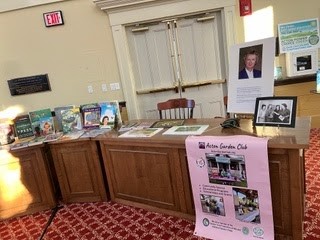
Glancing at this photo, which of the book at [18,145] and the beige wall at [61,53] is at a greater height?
the beige wall at [61,53]

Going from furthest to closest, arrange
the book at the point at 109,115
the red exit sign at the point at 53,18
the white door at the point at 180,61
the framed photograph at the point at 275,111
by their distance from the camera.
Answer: the white door at the point at 180,61 → the red exit sign at the point at 53,18 → the book at the point at 109,115 → the framed photograph at the point at 275,111

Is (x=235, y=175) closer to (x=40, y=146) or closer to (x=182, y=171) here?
(x=182, y=171)

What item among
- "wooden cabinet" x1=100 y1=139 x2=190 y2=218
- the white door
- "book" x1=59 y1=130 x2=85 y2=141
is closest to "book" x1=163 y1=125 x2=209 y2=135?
"wooden cabinet" x1=100 y1=139 x2=190 y2=218

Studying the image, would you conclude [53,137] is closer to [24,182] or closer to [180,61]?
[24,182]

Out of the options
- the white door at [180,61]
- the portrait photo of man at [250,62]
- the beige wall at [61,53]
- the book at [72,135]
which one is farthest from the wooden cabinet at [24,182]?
the portrait photo of man at [250,62]

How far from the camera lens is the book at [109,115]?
3.15 metres

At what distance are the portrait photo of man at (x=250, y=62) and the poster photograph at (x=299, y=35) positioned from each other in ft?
7.32

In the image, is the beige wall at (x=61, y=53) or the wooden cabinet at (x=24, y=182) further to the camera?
the beige wall at (x=61, y=53)

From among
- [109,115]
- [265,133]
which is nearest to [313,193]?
[265,133]

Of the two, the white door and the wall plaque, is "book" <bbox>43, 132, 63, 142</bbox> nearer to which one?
the wall plaque

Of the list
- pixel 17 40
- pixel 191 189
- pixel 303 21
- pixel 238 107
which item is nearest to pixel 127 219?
pixel 191 189

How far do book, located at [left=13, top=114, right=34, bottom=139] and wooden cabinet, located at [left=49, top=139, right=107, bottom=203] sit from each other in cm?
49

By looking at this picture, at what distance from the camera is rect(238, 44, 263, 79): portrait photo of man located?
2143 millimetres

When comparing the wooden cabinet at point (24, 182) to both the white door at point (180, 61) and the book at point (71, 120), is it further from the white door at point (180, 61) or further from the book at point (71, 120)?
the white door at point (180, 61)
